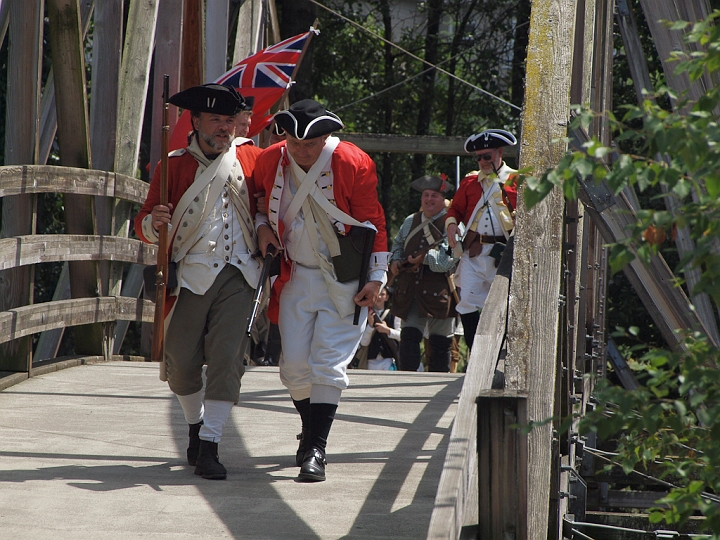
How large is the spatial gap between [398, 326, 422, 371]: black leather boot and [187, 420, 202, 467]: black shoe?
14.8ft

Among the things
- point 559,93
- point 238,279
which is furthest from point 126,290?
point 559,93

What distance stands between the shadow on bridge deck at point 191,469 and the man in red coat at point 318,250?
37cm

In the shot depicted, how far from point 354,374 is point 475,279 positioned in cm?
124

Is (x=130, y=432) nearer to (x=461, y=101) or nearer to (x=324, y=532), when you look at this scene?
(x=324, y=532)

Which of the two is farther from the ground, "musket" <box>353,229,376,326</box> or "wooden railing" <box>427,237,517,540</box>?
"musket" <box>353,229,376,326</box>

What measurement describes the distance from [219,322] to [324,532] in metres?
1.20

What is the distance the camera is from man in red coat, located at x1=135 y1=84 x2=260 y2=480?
14.3 feet

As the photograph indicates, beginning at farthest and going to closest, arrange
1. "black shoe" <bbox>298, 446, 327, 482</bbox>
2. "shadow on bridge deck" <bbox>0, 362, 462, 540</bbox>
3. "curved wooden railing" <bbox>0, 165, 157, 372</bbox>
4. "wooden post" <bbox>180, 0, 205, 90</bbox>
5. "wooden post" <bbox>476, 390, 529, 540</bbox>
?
"wooden post" <bbox>180, 0, 205, 90</bbox>
"curved wooden railing" <bbox>0, 165, 157, 372</bbox>
"black shoe" <bbox>298, 446, 327, 482</bbox>
"shadow on bridge deck" <bbox>0, 362, 462, 540</bbox>
"wooden post" <bbox>476, 390, 529, 540</bbox>

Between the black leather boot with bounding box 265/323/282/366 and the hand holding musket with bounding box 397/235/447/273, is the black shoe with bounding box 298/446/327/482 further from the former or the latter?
the black leather boot with bounding box 265/323/282/366

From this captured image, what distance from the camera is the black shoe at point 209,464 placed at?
4.25 metres

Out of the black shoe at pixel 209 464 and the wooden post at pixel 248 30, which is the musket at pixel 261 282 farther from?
the wooden post at pixel 248 30


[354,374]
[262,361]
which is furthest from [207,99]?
[262,361]

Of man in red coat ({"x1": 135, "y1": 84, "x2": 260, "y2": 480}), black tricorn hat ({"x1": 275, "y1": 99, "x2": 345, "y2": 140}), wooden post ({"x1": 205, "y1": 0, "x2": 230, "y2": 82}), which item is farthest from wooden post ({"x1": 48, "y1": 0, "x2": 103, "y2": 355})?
black tricorn hat ({"x1": 275, "y1": 99, "x2": 345, "y2": 140})

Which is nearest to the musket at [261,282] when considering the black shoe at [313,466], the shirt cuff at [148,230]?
the shirt cuff at [148,230]
